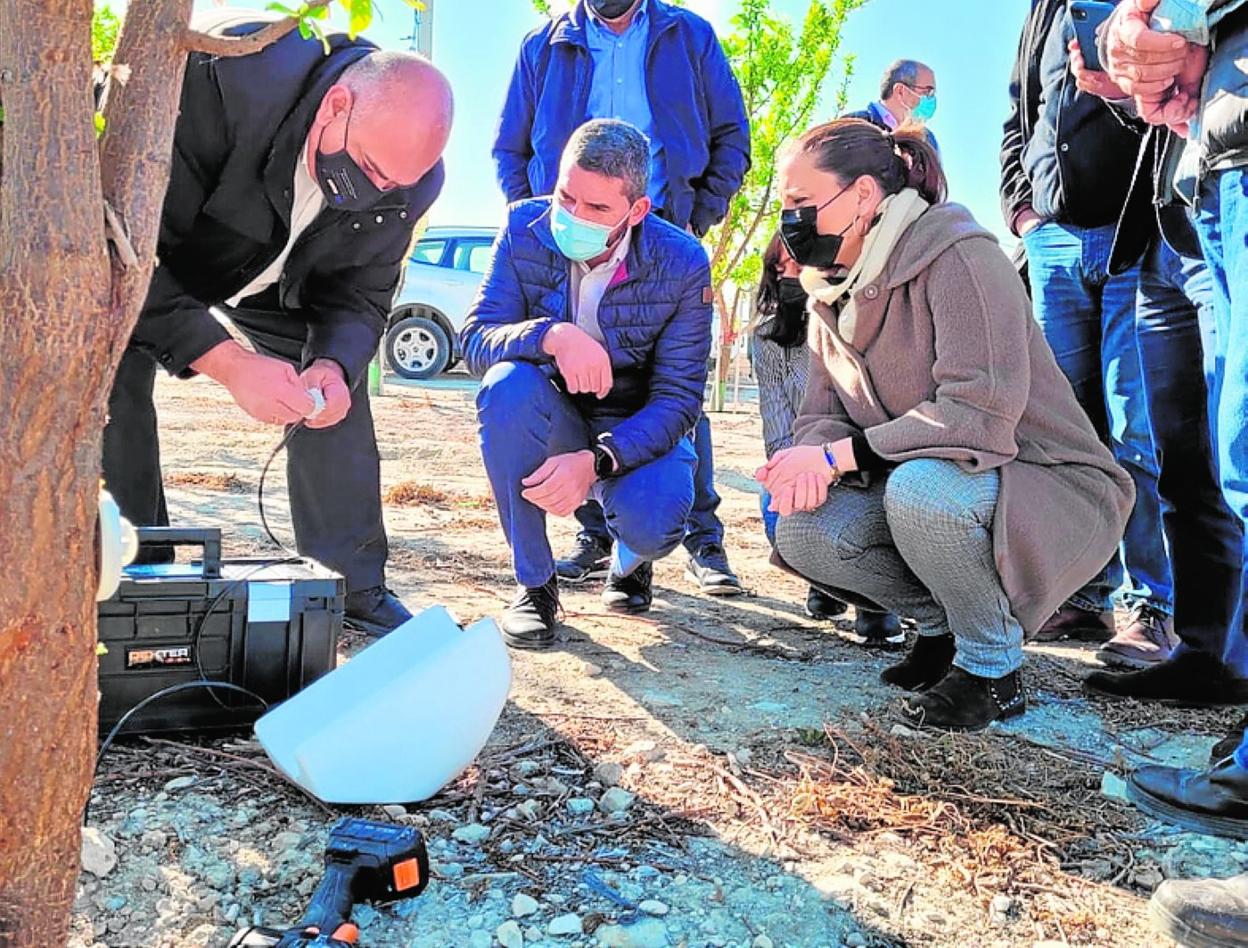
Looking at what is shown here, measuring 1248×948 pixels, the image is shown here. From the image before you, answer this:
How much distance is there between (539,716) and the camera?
97.8 inches

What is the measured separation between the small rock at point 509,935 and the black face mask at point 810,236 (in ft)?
5.37

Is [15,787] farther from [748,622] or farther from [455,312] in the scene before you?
[455,312]

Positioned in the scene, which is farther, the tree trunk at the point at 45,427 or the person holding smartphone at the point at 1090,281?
the person holding smartphone at the point at 1090,281

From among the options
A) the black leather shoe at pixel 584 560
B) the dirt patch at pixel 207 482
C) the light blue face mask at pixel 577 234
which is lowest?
the dirt patch at pixel 207 482

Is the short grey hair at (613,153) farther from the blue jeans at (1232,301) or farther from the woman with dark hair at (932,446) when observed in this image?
the blue jeans at (1232,301)

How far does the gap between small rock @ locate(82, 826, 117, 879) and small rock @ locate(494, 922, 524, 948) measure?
580 millimetres

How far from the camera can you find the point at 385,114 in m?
2.63

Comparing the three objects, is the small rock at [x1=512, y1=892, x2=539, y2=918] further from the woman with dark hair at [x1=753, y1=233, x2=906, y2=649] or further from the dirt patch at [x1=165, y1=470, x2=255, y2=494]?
the dirt patch at [x1=165, y1=470, x2=255, y2=494]

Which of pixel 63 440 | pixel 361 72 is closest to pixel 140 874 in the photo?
pixel 63 440

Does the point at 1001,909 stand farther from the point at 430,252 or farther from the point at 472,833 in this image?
the point at 430,252

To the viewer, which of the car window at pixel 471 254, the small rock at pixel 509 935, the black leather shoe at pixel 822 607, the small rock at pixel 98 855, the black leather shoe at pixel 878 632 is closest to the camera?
the small rock at pixel 509 935

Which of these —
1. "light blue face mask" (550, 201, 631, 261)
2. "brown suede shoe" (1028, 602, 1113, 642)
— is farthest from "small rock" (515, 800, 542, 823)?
"brown suede shoe" (1028, 602, 1113, 642)

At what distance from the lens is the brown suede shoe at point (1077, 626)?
11.2ft

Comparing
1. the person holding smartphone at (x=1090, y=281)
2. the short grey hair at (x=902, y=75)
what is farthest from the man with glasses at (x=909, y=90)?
the person holding smartphone at (x=1090, y=281)
